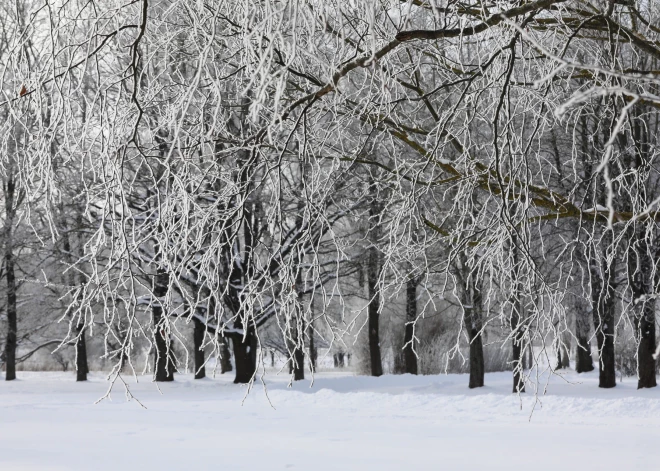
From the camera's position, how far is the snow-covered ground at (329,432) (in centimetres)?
777

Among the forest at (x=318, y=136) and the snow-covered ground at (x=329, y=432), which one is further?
the snow-covered ground at (x=329, y=432)

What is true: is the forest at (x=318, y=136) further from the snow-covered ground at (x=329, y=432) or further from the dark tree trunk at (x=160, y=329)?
the snow-covered ground at (x=329, y=432)

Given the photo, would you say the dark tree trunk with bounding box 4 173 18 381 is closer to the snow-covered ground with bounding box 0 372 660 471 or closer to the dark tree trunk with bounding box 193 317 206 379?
the snow-covered ground with bounding box 0 372 660 471

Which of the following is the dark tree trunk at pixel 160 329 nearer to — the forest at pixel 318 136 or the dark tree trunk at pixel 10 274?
the forest at pixel 318 136

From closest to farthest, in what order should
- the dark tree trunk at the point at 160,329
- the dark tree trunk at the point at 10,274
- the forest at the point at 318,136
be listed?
the forest at the point at 318,136, the dark tree trunk at the point at 160,329, the dark tree trunk at the point at 10,274

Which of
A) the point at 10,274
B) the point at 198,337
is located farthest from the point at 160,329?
the point at 198,337

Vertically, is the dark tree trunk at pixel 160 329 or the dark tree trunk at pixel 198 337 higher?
the dark tree trunk at pixel 160 329

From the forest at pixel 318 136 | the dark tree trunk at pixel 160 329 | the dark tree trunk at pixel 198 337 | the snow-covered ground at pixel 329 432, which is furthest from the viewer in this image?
the dark tree trunk at pixel 198 337

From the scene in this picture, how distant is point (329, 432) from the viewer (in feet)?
33.5

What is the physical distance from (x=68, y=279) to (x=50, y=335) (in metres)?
12.3

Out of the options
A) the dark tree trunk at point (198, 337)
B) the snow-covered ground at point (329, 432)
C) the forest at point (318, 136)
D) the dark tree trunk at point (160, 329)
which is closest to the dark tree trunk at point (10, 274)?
the dark tree trunk at point (160, 329)

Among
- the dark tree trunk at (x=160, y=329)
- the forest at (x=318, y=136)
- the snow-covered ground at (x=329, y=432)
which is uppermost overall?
the forest at (x=318, y=136)

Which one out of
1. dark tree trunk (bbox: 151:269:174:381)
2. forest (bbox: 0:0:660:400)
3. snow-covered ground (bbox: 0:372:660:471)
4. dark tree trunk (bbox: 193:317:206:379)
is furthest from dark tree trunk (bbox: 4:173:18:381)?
forest (bbox: 0:0:660:400)

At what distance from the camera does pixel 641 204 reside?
4.61m
